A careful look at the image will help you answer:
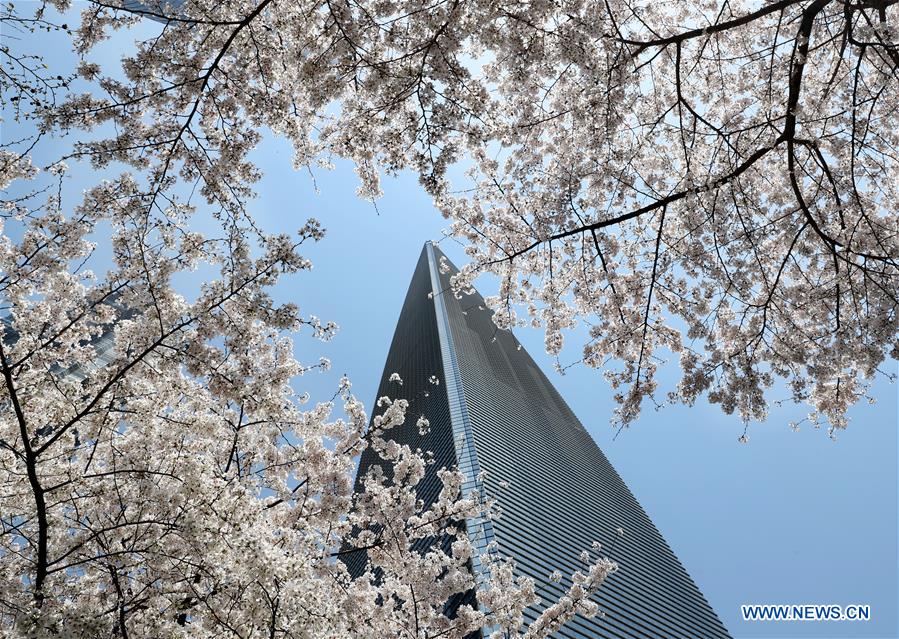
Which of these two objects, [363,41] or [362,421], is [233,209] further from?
[362,421]

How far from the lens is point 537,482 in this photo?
41.1m

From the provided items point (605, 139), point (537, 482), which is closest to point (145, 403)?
point (605, 139)

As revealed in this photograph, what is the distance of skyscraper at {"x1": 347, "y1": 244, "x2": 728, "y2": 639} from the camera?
30203mm

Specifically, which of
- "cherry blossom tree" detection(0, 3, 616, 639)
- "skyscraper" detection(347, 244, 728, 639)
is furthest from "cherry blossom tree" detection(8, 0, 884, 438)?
"skyscraper" detection(347, 244, 728, 639)

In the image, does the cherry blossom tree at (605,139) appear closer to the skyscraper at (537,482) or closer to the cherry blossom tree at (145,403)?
the cherry blossom tree at (145,403)

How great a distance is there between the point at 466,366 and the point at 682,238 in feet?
154

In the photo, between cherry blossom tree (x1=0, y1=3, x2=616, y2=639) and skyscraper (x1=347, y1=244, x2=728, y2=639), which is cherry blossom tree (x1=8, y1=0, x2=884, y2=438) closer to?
cherry blossom tree (x1=0, y1=3, x2=616, y2=639)

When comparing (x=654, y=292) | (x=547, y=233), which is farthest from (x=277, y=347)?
(x=654, y=292)

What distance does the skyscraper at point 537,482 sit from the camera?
3020 cm

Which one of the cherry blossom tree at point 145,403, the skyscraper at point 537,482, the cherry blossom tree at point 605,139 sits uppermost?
the skyscraper at point 537,482

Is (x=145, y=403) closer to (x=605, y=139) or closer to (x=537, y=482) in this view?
(x=605, y=139)

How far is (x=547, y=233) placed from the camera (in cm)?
743

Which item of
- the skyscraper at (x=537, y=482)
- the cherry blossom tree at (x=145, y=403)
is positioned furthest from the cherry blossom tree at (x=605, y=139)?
the skyscraper at (x=537, y=482)

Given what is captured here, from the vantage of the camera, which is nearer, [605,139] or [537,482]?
[605,139]
